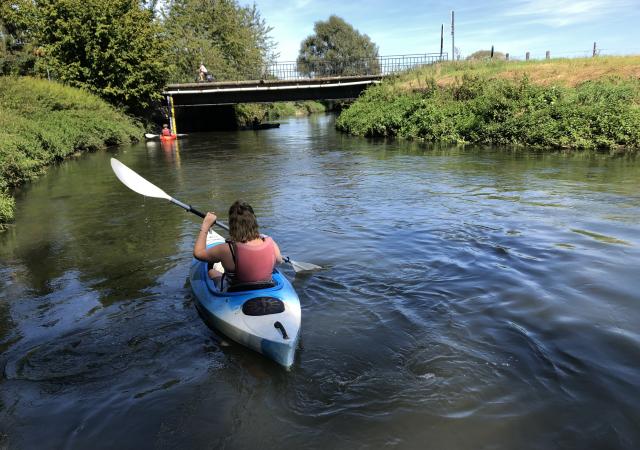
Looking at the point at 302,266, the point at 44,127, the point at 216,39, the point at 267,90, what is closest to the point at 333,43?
the point at 216,39

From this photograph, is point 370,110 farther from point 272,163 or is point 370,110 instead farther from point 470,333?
point 470,333

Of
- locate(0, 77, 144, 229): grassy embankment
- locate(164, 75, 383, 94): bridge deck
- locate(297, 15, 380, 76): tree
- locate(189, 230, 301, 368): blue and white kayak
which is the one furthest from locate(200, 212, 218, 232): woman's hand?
locate(297, 15, 380, 76): tree

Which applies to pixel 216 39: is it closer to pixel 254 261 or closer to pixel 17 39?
pixel 17 39

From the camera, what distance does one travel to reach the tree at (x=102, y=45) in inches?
1110

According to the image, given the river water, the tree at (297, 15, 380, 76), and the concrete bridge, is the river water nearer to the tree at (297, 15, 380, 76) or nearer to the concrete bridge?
the concrete bridge

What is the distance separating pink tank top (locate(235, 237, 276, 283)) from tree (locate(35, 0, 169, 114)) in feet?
92.6

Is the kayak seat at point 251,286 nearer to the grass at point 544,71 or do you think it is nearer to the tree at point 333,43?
the grass at point 544,71

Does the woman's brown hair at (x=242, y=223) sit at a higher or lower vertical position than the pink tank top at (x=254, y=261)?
higher

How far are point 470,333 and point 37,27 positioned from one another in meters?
33.0

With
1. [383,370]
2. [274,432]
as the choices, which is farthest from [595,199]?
[274,432]

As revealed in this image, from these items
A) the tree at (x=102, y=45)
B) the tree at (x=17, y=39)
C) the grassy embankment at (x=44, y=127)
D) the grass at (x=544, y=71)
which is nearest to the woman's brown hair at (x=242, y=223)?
the grassy embankment at (x=44, y=127)

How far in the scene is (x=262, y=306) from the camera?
14.6 feet

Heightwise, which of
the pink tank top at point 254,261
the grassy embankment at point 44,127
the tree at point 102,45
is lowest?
the pink tank top at point 254,261

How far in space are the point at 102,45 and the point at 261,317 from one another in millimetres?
29955
